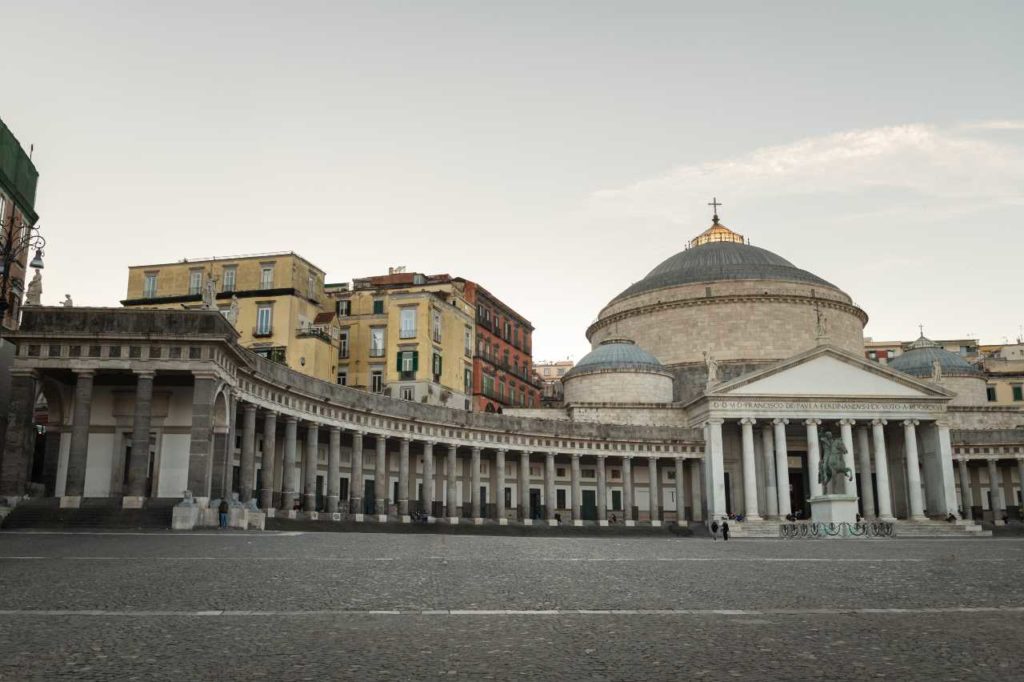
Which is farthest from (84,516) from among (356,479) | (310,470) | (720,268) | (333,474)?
(720,268)

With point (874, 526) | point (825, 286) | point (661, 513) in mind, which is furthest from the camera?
point (825, 286)

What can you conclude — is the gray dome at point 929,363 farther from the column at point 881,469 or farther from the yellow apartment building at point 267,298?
the yellow apartment building at point 267,298

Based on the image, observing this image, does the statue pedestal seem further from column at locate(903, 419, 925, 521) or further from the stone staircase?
the stone staircase

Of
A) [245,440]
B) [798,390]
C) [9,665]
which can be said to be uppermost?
[798,390]

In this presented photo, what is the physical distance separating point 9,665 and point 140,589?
17.0ft

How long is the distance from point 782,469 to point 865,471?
6.75 metres

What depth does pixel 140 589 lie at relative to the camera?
11.6m

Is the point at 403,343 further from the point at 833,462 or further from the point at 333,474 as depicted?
the point at 833,462

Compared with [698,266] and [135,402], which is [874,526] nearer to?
[698,266]

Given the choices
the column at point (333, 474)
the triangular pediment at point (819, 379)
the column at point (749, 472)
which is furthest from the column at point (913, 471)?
the column at point (333, 474)

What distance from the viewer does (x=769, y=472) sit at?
6312 centimetres

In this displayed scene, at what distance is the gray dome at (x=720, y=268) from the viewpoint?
78812 millimetres

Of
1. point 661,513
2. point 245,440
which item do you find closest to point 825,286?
point 661,513

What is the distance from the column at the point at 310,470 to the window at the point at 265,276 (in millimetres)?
19996
